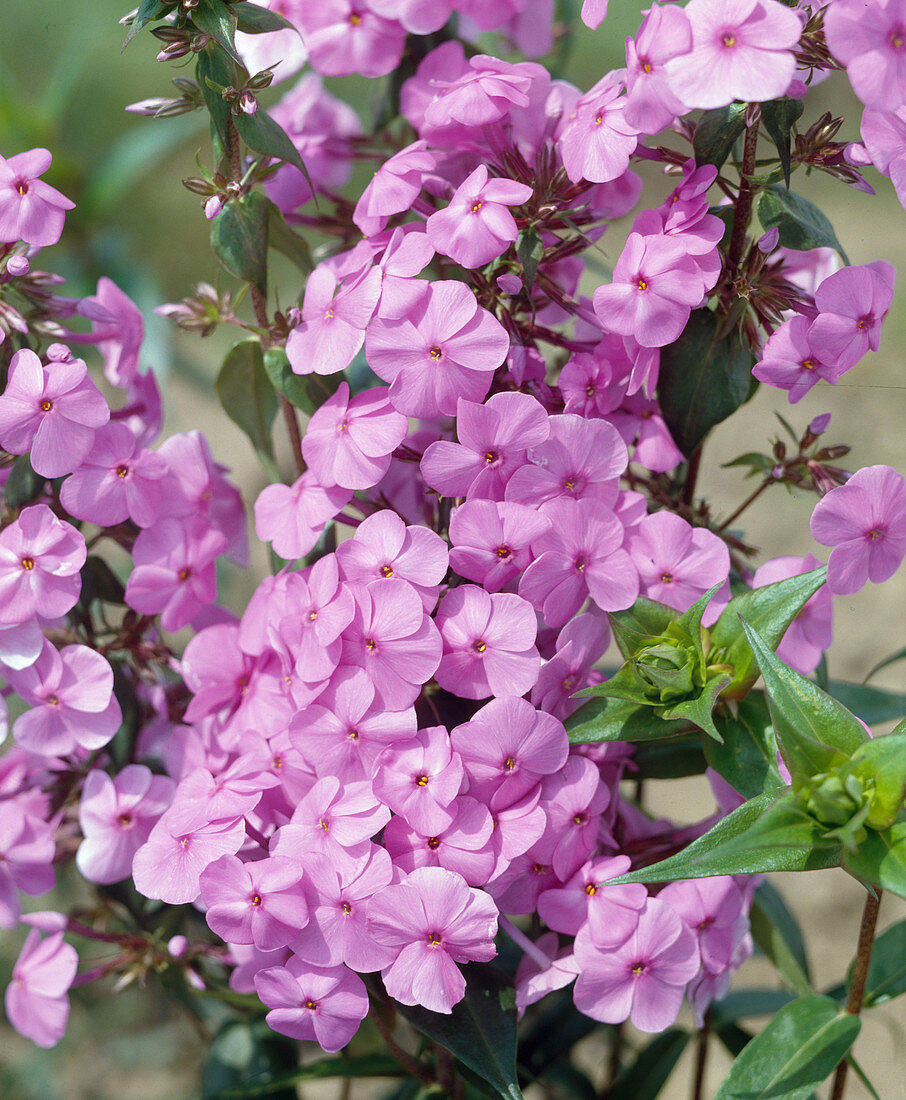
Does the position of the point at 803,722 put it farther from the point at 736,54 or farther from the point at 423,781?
the point at 736,54

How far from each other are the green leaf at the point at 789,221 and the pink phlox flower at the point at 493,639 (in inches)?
9.5

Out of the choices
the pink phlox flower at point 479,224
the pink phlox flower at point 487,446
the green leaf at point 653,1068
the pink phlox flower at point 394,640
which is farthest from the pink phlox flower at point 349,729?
the green leaf at point 653,1068

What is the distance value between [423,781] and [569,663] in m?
0.10

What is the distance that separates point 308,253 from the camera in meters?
0.73

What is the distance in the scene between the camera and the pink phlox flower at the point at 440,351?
55cm

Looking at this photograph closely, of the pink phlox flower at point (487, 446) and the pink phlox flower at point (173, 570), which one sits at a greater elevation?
the pink phlox flower at point (487, 446)

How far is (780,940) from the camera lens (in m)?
0.82

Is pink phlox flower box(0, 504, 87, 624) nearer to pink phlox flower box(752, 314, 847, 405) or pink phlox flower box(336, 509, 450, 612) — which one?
pink phlox flower box(336, 509, 450, 612)

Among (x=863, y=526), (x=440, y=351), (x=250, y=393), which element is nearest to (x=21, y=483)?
(x=250, y=393)

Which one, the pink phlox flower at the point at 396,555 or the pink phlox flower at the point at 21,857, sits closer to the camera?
the pink phlox flower at the point at 396,555

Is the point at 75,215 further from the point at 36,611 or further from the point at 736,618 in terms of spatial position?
the point at 736,618

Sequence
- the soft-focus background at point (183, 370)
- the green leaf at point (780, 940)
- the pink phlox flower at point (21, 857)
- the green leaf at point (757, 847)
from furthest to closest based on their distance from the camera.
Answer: the soft-focus background at point (183, 370) → the green leaf at point (780, 940) → the pink phlox flower at point (21, 857) → the green leaf at point (757, 847)

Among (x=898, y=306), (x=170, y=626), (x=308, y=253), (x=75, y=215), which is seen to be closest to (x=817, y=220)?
(x=308, y=253)

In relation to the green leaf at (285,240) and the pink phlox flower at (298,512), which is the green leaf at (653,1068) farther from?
the green leaf at (285,240)
